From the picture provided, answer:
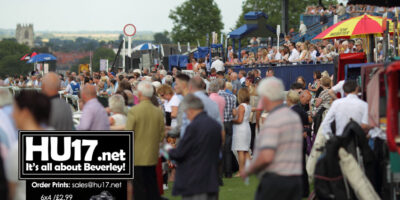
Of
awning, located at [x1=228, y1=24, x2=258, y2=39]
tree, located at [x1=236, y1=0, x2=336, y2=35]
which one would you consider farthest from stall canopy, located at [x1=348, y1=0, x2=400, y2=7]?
tree, located at [x1=236, y1=0, x2=336, y2=35]

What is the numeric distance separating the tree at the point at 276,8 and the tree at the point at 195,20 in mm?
7822

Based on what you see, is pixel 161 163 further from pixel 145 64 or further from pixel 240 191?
pixel 145 64

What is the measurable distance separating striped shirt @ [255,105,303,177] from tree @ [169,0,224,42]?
268ft

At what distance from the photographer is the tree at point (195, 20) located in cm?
8919

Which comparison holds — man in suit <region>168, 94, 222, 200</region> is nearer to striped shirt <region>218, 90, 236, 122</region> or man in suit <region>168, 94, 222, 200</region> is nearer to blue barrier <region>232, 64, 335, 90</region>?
striped shirt <region>218, 90, 236, 122</region>

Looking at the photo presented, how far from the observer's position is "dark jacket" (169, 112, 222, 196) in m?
8.32

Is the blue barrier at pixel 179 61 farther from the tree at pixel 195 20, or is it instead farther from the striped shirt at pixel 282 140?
the tree at pixel 195 20

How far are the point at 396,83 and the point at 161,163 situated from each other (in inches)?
176

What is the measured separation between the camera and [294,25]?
247 ft

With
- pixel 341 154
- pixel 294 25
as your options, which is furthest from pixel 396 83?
pixel 294 25

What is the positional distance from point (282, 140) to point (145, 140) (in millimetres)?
3227

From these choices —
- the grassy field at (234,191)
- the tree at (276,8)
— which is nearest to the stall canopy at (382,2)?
the grassy field at (234,191)

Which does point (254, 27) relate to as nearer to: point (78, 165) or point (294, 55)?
point (294, 55)

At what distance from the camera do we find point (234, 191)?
43.0 feet
